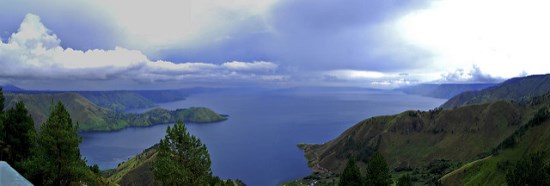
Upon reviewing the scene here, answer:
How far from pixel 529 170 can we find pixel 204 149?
5220cm

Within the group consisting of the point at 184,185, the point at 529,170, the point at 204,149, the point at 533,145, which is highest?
the point at 204,149

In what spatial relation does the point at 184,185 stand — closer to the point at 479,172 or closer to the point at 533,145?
the point at 479,172

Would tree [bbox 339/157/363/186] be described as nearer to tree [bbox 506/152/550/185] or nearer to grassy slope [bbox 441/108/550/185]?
tree [bbox 506/152/550/185]

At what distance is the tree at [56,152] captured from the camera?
36625 mm

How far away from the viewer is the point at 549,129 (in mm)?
195000

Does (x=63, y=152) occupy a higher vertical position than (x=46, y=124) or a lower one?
lower

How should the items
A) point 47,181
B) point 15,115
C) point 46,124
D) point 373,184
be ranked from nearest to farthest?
point 46,124 → point 47,181 → point 15,115 → point 373,184

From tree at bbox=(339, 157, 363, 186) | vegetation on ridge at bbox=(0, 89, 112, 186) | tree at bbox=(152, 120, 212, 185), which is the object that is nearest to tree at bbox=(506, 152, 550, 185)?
tree at bbox=(339, 157, 363, 186)

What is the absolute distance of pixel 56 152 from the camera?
37.6 meters

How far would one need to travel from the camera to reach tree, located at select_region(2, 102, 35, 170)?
49.1 m

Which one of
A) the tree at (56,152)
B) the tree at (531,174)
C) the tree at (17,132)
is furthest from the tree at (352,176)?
the tree at (17,132)

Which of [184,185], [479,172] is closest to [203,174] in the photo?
[184,185]

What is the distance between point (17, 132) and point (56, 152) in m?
18.4

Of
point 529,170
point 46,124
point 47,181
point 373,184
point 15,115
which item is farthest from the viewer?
point 373,184
